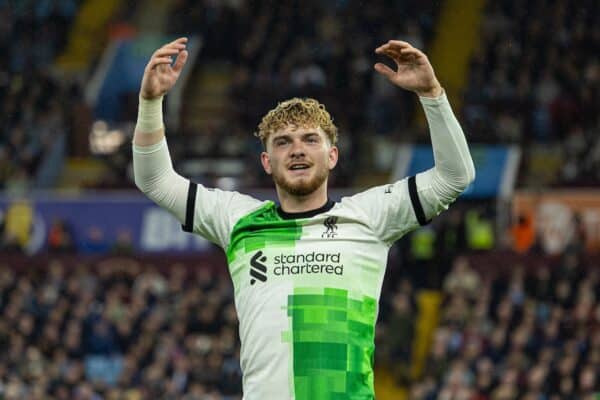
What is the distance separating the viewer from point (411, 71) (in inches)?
250

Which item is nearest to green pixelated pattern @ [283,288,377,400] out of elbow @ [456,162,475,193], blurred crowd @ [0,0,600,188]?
elbow @ [456,162,475,193]

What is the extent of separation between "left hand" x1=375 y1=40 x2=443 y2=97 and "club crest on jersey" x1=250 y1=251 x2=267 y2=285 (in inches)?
37.8

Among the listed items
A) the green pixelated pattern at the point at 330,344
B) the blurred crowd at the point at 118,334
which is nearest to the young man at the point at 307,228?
the green pixelated pattern at the point at 330,344

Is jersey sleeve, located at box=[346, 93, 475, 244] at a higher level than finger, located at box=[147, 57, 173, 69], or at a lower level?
A: lower

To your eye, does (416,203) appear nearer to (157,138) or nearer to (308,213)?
(308,213)

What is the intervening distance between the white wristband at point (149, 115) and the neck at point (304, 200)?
64 centimetres

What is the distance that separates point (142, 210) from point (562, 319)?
26.4 feet

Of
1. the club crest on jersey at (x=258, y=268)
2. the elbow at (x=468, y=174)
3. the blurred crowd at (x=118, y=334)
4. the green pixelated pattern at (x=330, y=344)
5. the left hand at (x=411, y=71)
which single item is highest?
the left hand at (x=411, y=71)

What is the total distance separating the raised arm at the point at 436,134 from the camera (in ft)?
20.7

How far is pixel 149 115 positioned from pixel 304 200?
798mm

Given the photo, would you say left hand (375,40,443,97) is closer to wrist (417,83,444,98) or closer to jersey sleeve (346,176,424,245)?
wrist (417,83,444,98)

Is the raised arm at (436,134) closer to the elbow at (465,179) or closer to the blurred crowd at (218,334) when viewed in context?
the elbow at (465,179)

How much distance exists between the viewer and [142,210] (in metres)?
23.0

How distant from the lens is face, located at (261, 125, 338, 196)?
6363mm
